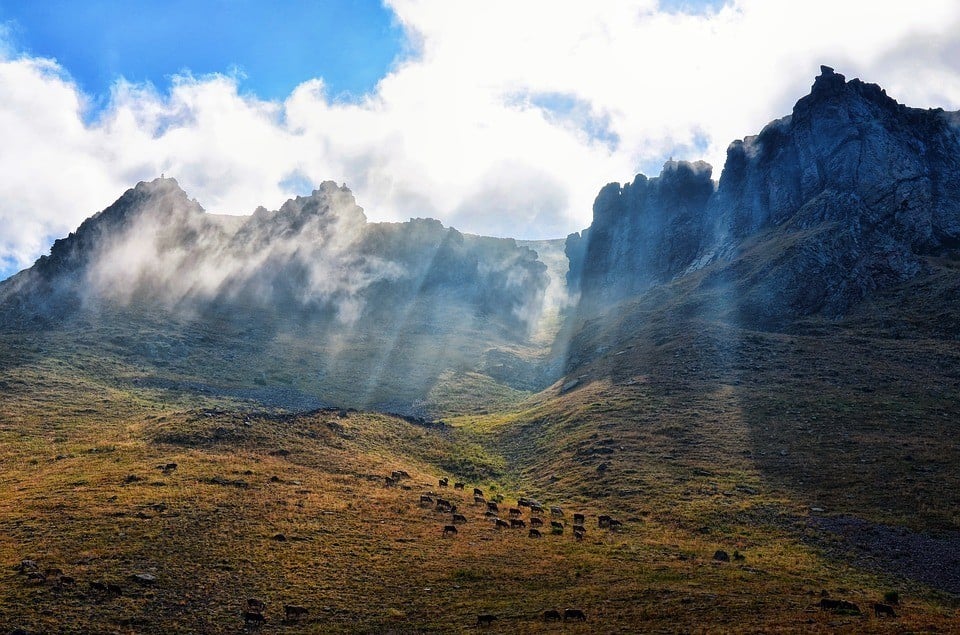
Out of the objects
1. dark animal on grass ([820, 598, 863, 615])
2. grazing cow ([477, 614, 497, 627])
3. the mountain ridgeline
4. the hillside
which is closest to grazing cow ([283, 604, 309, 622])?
the hillside

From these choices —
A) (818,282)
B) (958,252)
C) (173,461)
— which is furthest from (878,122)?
(173,461)

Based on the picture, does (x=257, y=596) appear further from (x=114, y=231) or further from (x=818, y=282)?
(x=114, y=231)

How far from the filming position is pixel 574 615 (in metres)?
35.2

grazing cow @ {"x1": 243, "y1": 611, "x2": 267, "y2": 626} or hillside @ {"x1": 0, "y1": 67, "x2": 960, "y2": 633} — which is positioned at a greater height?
hillside @ {"x1": 0, "y1": 67, "x2": 960, "y2": 633}

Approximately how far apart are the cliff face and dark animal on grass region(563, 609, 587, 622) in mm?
106926

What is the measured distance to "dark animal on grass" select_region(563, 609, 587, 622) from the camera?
35.0 metres

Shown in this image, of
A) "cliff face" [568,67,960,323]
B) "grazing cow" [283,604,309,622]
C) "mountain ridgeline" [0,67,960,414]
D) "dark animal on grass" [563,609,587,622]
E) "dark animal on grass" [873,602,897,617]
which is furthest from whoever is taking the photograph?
"mountain ridgeline" [0,67,960,414]

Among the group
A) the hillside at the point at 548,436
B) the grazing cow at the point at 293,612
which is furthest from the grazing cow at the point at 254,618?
the grazing cow at the point at 293,612

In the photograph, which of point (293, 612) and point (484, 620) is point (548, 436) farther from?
point (293, 612)

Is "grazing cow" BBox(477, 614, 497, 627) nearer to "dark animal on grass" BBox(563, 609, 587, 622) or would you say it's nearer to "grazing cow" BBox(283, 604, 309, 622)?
"dark animal on grass" BBox(563, 609, 587, 622)

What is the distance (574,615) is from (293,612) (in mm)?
Answer: 16047

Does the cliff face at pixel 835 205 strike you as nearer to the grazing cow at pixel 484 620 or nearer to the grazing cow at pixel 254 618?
the grazing cow at pixel 484 620

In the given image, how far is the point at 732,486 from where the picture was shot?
66.6m

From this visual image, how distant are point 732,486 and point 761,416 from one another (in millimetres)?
23262
